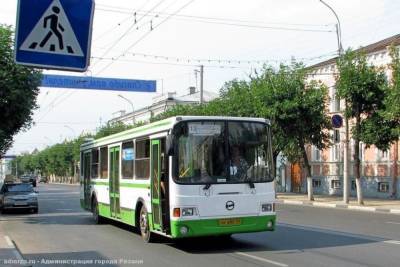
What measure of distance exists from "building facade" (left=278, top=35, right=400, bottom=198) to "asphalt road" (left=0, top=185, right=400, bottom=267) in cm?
1855

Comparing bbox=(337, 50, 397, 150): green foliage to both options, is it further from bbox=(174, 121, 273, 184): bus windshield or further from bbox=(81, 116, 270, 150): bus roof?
bbox=(174, 121, 273, 184): bus windshield

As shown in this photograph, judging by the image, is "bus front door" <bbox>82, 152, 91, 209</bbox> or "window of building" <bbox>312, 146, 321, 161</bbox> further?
"window of building" <bbox>312, 146, 321, 161</bbox>

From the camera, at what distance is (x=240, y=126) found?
13.6 meters

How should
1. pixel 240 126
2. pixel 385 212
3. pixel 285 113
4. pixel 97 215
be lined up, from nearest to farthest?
pixel 240 126 < pixel 97 215 < pixel 385 212 < pixel 285 113

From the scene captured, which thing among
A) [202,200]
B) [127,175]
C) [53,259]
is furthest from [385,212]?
[53,259]

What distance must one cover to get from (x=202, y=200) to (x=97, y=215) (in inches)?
348

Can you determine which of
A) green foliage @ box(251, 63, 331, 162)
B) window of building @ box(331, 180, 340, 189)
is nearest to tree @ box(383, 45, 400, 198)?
green foliage @ box(251, 63, 331, 162)

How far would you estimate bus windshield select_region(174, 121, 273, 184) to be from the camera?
12.9 metres

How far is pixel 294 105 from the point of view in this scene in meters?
35.3

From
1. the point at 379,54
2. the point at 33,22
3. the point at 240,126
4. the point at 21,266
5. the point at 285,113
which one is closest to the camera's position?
the point at 33,22

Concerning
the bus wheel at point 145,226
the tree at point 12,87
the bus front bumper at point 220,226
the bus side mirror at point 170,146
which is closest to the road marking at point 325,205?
the tree at point 12,87

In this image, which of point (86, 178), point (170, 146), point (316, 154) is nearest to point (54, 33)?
point (170, 146)

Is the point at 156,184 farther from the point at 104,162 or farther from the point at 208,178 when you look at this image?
the point at 104,162

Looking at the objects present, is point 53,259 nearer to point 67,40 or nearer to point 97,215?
point 67,40
